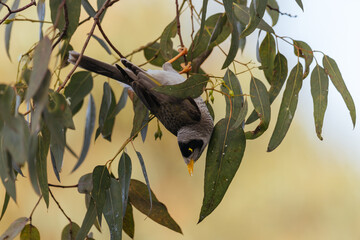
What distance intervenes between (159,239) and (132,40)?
145 cm

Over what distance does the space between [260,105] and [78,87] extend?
0.74 m

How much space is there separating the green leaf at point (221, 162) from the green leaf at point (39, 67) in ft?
2.13

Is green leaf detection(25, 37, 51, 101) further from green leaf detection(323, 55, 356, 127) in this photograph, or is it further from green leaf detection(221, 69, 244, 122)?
green leaf detection(323, 55, 356, 127)

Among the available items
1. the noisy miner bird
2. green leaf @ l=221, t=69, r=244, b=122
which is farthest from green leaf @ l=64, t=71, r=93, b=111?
green leaf @ l=221, t=69, r=244, b=122

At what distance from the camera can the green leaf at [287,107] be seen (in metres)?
1.45

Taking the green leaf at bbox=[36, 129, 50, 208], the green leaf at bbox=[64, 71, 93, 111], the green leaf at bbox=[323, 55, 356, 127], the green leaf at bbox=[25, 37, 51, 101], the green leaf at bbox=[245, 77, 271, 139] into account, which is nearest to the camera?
the green leaf at bbox=[25, 37, 51, 101]

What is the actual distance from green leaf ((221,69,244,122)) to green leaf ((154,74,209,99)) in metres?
0.08

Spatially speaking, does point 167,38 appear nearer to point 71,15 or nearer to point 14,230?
point 71,15

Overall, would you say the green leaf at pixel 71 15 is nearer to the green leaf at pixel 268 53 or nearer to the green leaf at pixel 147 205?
the green leaf at pixel 147 205

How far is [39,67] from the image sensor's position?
89 centimetres

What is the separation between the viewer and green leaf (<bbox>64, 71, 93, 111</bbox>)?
1830mm

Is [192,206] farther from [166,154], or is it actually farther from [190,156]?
[190,156]

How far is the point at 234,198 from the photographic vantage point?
3.45 meters

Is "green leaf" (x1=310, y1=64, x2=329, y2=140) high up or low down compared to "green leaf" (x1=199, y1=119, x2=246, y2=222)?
up
